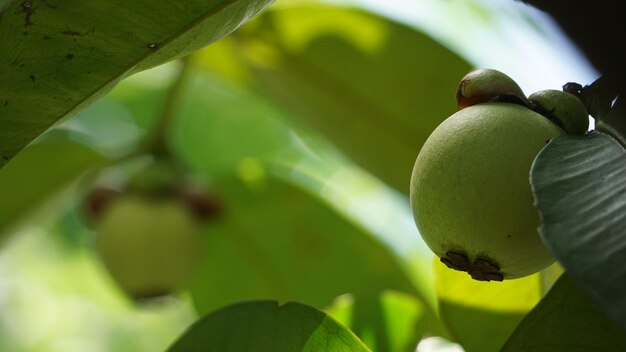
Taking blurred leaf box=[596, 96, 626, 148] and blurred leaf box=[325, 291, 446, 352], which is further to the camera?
blurred leaf box=[325, 291, 446, 352]

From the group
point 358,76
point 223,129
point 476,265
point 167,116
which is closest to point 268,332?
point 476,265

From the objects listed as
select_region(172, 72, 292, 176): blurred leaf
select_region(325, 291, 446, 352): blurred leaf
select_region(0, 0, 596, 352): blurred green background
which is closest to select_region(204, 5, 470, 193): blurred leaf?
select_region(0, 0, 596, 352): blurred green background

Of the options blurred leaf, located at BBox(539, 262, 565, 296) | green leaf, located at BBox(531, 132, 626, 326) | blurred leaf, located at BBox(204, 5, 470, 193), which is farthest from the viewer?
blurred leaf, located at BBox(204, 5, 470, 193)

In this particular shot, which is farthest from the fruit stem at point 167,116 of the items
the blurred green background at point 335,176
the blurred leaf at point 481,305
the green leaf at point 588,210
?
the green leaf at point 588,210

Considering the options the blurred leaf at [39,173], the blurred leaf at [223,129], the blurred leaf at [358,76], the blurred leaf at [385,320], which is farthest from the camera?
the blurred leaf at [223,129]

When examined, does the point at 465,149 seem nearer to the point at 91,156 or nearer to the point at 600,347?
the point at 600,347

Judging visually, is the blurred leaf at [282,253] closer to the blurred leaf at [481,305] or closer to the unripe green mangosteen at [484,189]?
the blurred leaf at [481,305]

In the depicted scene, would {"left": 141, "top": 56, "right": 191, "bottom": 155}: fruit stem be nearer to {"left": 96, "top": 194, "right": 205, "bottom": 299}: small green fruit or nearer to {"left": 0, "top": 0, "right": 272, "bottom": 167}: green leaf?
{"left": 96, "top": 194, "right": 205, "bottom": 299}: small green fruit

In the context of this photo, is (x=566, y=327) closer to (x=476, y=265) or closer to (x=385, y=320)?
(x=476, y=265)
